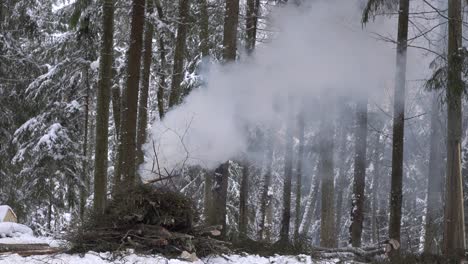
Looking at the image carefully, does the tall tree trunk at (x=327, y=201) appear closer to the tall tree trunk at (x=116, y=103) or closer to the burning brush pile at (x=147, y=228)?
the tall tree trunk at (x=116, y=103)

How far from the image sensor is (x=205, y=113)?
10.7m

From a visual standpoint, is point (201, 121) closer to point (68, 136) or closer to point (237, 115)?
point (237, 115)

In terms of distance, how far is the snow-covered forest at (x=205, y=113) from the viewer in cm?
783

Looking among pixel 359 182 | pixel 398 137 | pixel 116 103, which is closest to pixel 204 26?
pixel 116 103

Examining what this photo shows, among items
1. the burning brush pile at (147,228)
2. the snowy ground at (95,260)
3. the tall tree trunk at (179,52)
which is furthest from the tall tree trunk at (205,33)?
the snowy ground at (95,260)

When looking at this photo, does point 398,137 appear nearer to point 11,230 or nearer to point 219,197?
point 219,197

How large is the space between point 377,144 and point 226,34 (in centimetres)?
2100

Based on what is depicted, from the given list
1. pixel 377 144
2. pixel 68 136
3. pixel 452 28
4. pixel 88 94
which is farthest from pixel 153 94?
pixel 452 28

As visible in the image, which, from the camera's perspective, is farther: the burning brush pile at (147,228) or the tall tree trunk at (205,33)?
the tall tree trunk at (205,33)

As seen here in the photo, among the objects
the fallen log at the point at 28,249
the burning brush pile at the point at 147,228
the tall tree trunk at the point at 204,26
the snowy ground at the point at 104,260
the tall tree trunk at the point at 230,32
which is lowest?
the fallen log at the point at 28,249

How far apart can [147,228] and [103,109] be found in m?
5.80

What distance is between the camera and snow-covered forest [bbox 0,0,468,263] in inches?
308

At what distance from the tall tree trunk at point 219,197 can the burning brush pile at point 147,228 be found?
2.41m

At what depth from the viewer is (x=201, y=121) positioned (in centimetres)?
1059
